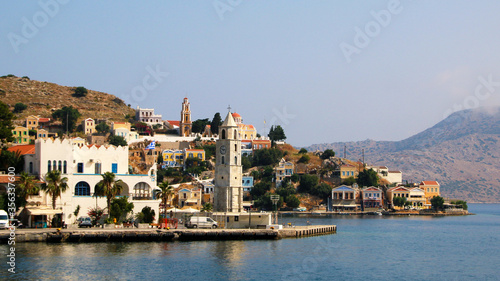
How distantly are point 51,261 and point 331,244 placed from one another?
30.4 metres

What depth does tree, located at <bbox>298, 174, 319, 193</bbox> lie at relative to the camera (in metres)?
145

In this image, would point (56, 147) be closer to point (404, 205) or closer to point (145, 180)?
point (145, 180)

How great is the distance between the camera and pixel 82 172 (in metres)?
71.8

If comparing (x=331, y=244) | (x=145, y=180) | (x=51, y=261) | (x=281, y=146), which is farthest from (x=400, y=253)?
(x=281, y=146)

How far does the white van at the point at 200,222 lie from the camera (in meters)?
69.8

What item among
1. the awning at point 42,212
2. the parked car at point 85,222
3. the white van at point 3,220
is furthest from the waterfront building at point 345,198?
the white van at point 3,220

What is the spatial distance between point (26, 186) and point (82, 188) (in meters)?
6.54

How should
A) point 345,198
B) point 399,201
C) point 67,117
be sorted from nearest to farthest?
point 345,198, point 399,201, point 67,117

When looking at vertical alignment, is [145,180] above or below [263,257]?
above

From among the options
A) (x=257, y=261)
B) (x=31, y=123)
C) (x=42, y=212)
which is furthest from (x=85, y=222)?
(x=31, y=123)

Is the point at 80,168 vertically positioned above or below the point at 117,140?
below

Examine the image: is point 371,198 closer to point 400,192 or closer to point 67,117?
point 400,192

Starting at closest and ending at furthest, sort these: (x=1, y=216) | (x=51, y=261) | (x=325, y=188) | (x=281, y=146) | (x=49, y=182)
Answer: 1. (x=51, y=261)
2. (x=1, y=216)
3. (x=49, y=182)
4. (x=325, y=188)
5. (x=281, y=146)

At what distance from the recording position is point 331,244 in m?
70.4
